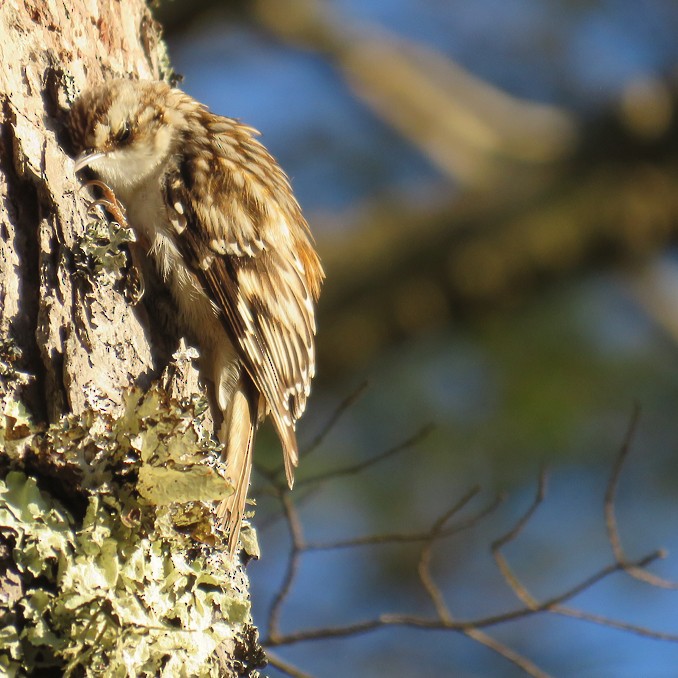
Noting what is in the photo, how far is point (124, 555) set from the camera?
1.62m

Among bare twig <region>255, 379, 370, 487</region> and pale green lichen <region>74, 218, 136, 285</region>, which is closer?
pale green lichen <region>74, 218, 136, 285</region>

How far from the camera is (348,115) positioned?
5801 mm

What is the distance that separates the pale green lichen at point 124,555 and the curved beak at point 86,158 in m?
0.57

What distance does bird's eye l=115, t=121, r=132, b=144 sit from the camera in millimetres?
2324

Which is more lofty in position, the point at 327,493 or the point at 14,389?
the point at 14,389

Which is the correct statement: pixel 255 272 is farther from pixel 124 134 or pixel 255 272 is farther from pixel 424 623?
pixel 424 623

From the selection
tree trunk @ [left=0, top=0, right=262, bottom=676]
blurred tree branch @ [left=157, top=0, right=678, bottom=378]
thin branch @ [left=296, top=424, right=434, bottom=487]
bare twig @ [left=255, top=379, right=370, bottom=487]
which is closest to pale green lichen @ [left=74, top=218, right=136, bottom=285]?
tree trunk @ [left=0, top=0, right=262, bottom=676]

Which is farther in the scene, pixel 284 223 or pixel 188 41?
pixel 188 41

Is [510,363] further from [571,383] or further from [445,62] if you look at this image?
[445,62]

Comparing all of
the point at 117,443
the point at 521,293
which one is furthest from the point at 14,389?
the point at 521,293

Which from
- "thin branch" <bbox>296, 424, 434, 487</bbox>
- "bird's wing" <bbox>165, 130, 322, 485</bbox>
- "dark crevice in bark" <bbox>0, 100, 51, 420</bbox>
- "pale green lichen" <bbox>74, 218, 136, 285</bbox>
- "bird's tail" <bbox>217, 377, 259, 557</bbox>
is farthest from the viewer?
"thin branch" <bbox>296, 424, 434, 487</bbox>

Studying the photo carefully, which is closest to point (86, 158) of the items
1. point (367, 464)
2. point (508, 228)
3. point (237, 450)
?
point (237, 450)

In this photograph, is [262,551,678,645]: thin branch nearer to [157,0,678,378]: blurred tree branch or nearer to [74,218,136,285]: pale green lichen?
[74,218,136,285]: pale green lichen

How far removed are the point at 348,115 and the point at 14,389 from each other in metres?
4.35
